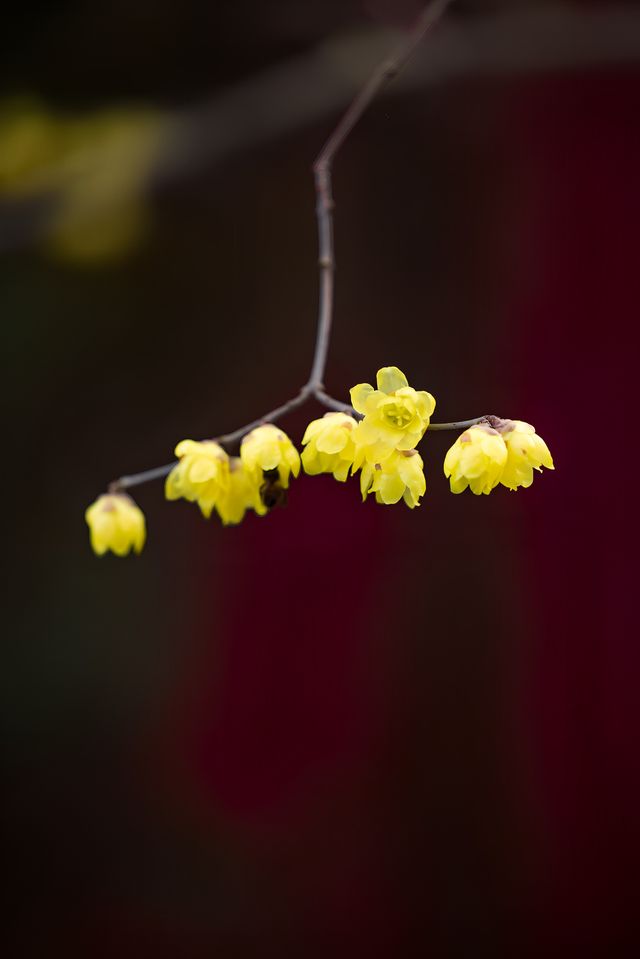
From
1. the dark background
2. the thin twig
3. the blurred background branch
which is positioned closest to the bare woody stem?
the thin twig

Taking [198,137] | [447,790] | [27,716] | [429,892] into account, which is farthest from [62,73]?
[429,892]

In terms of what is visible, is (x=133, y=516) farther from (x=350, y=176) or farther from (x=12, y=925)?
(x=12, y=925)

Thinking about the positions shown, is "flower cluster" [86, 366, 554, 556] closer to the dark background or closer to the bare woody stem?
the bare woody stem

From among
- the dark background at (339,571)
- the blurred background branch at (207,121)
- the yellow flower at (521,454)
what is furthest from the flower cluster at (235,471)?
the dark background at (339,571)

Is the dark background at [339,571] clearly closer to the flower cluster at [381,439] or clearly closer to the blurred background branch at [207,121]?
the blurred background branch at [207,121]

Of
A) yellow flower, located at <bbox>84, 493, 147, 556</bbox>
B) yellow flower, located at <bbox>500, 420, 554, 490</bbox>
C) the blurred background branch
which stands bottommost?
yellow flower, located at <bbox>84, 493, 147, 556</bbox>

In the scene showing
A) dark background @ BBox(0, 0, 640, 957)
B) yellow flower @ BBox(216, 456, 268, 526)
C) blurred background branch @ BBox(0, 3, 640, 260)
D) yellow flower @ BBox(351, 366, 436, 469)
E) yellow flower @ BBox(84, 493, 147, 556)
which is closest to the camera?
yellow flower @ BBox(351, 366, 436, 469)
